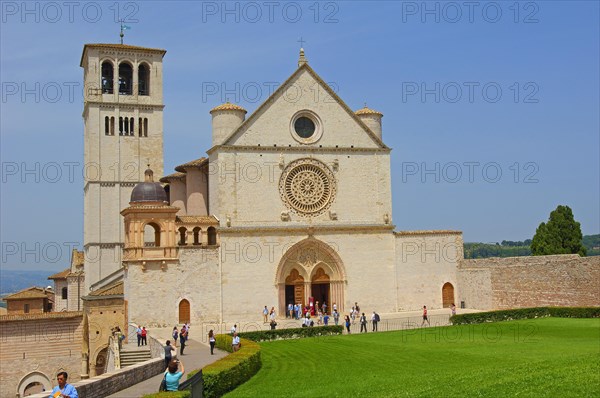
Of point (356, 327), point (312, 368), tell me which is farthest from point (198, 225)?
point (312, 368)

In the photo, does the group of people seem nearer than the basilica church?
Yes

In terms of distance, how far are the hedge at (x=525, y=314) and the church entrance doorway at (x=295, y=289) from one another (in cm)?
1082

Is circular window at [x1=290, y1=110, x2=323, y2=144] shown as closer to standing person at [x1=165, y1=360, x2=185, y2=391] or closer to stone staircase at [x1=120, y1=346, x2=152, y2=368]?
stone staircase at [x1=120, y1=346, x2=152, y2=368]

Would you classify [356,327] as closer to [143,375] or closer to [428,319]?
[428,319]

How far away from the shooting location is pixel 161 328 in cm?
4250

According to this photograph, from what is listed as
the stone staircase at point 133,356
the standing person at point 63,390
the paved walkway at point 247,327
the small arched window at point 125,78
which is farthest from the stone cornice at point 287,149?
the standing person at point 63,390

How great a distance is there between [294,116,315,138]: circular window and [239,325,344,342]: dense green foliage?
14472 mm

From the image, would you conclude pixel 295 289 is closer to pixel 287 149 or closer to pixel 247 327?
pixel 247 327

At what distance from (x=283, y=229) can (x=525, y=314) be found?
1531cm

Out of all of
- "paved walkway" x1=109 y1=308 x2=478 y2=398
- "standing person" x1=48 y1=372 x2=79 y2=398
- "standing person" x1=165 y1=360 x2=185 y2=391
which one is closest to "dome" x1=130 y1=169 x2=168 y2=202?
"paved walkway" x1=109 y1=308 x2=478 y2=398

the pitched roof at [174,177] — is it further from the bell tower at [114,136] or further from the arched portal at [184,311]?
the arched portal at [184,311]

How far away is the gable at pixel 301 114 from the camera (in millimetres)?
46719

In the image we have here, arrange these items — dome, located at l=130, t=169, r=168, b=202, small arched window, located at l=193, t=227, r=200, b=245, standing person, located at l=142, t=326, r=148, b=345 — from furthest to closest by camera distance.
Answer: small arched window, located at l=193, t=227, r=200, b=245 → dome, located at l=130, t=169, r=168, b=202 → standing person, located at l=142, t=326, r=148, b=345

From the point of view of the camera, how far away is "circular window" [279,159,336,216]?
47.4 m
